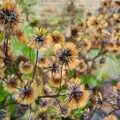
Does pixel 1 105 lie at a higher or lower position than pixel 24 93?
lower

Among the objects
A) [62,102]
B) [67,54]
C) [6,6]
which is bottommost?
[62,102]

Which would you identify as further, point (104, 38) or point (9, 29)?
point (104, 38)

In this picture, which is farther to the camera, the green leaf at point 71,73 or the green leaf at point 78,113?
the green leaf at point 71,73

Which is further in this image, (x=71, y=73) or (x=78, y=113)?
(x=71, y=73)

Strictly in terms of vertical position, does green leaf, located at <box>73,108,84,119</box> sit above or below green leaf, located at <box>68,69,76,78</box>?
below

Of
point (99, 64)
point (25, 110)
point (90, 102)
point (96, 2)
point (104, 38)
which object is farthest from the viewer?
point (96, 2)

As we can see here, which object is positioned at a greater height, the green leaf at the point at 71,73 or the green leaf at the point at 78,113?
the green leaf at the point at 71,73

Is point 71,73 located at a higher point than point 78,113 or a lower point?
higher

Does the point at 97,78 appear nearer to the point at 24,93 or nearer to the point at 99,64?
the point at 99,64

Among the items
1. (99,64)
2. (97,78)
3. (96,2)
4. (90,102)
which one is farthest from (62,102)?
(96,2)

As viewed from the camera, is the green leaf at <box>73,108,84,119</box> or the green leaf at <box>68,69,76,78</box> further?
the green leaf at <box>68,69,76,78</box>

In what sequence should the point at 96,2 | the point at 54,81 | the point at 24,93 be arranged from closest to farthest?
the point at 24,93 < the point at 54,81 < the point at 96,2
